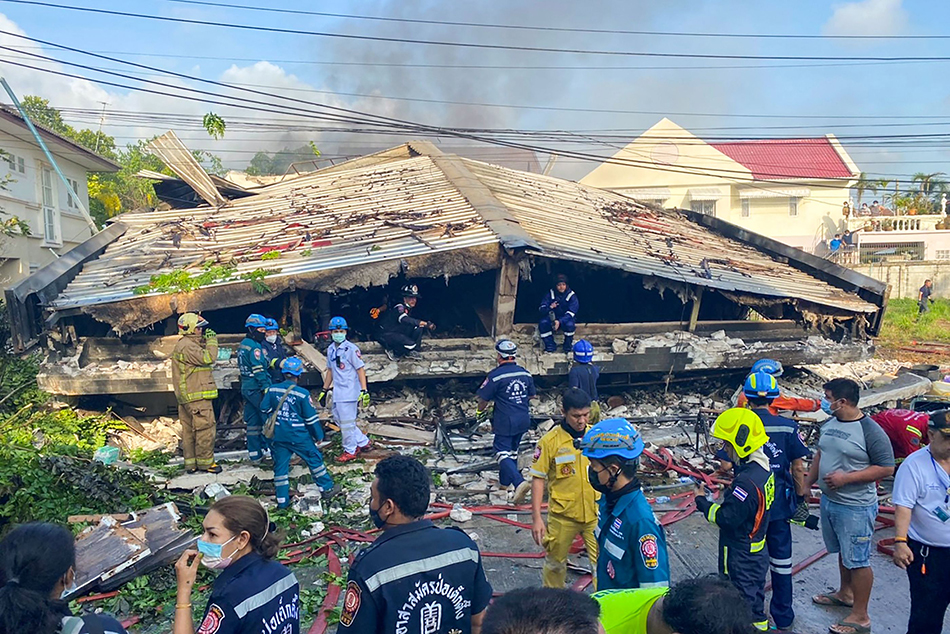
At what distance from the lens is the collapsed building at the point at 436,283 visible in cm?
841

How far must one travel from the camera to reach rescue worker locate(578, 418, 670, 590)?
285 centimetres

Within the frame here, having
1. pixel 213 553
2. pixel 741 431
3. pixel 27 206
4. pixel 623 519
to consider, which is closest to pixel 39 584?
pixel 213 553

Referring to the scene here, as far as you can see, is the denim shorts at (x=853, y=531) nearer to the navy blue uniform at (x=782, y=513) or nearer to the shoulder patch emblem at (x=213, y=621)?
the navy blue uniform at (x=782, y=513)

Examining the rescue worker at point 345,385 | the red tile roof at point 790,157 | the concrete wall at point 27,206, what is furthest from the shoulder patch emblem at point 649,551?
the red tile roof at point 790,157

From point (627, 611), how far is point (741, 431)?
1922 millimetres

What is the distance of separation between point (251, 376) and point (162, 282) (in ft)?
7.60

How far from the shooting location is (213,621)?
88.7 inches

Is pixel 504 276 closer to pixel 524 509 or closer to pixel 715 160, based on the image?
pixel 524 509

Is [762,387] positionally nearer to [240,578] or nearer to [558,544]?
[558,544]

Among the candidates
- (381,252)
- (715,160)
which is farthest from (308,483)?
(715,160)

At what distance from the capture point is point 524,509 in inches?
254

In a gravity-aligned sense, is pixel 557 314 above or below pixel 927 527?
above

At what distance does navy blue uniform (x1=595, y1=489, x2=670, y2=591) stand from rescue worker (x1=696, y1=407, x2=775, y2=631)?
2.45ft

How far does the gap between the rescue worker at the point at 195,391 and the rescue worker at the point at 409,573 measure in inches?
205
